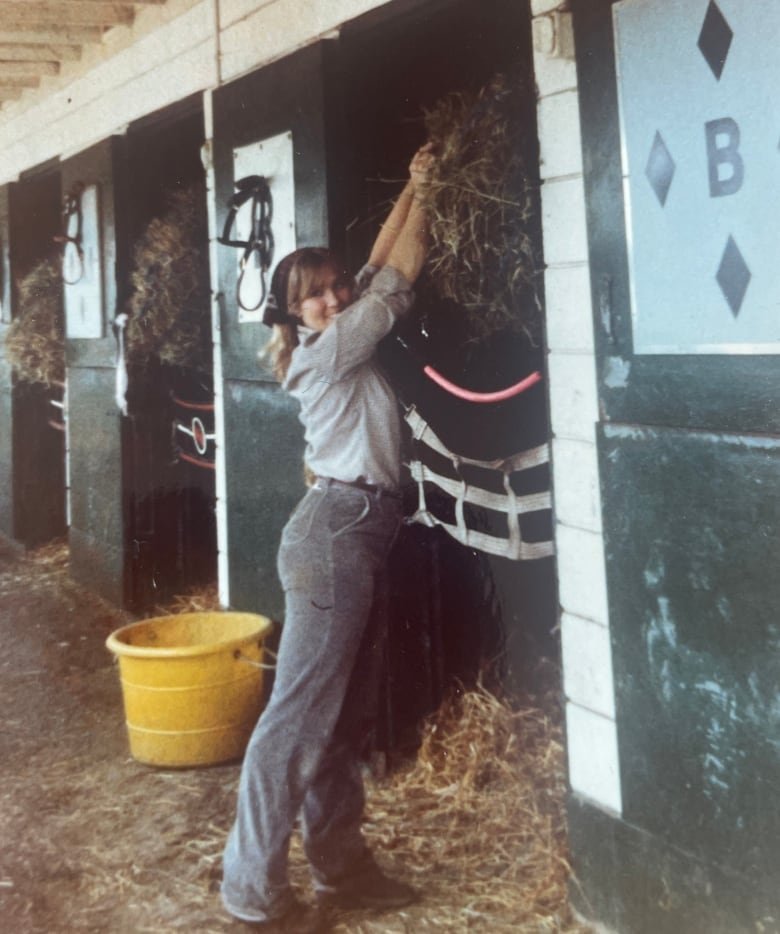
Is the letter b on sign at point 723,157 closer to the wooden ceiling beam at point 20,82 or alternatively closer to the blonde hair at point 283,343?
the blonde hair at point 283,343

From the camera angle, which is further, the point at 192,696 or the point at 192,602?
the point at 192,602

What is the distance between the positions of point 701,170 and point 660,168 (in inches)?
4.3

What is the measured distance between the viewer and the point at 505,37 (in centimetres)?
334

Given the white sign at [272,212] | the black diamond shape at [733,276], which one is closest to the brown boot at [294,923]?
the black diamond shape at [733,276]

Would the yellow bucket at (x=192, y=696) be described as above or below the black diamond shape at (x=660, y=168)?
below

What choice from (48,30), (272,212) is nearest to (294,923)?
(272,212)

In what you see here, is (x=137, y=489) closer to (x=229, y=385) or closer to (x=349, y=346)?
(x=229, y=385)

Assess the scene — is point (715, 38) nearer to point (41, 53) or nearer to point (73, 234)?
point (73, 234)

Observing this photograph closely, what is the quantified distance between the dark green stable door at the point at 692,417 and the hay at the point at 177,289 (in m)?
2.81

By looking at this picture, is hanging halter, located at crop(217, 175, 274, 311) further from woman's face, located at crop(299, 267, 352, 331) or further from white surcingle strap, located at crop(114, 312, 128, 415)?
white surcingle strap, located at crop(114, 312, 128, 415)

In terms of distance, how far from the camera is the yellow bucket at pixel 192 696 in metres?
3.42

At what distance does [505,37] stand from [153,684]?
263 centimetres

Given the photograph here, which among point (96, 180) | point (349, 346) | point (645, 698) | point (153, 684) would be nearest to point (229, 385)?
point (153, 684)

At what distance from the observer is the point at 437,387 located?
3.35 m
